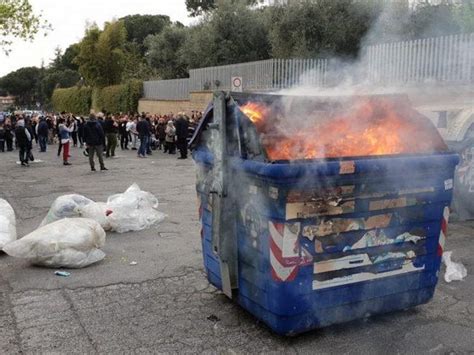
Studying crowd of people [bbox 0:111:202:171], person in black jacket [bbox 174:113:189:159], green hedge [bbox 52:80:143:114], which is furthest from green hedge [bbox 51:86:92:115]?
person in black jacket [bbox 174:113:189:159]

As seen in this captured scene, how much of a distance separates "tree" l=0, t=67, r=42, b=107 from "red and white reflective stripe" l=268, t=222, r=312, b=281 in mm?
90637

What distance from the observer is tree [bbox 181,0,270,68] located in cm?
2794

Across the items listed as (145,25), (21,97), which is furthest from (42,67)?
→ (145,25)

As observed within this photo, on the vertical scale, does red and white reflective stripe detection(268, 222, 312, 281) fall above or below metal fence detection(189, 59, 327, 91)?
below

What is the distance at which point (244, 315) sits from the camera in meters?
3.86

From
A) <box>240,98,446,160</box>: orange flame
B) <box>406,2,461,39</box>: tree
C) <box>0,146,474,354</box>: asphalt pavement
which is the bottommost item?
<box>0,146,474,354</box>: asphalt pavement

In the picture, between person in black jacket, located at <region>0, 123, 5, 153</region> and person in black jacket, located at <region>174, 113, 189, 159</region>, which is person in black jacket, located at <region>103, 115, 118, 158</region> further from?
person in black jacket, located at <region>0, 123, 5, 153</region>

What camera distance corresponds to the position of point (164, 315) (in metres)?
3.87

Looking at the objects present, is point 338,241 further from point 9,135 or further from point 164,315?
point 9,135

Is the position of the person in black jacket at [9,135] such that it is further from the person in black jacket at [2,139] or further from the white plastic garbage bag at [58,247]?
the white plastic garbage bag at [58,247]

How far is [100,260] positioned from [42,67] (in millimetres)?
81759

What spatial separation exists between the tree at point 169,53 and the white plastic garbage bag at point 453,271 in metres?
31.4

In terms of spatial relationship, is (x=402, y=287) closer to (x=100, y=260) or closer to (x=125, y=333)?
(x=125, y=333)

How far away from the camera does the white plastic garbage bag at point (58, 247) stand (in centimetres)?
480
